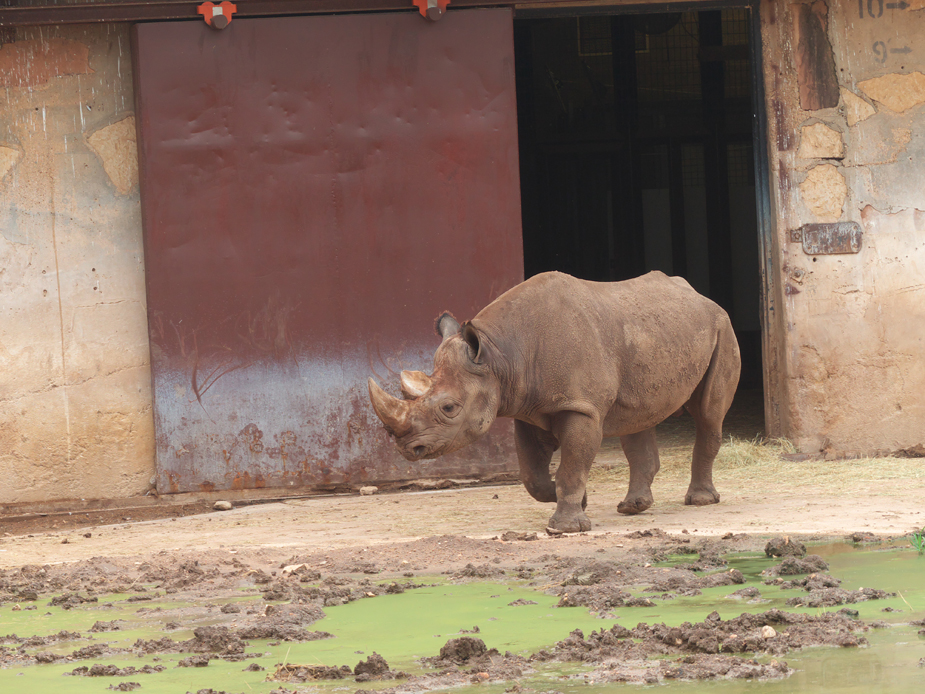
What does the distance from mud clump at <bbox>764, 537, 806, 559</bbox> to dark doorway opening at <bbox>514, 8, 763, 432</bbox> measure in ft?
46.8

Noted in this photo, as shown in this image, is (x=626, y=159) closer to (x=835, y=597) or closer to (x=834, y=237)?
(x=834, y=237)

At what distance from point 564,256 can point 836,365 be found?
12.6 meters

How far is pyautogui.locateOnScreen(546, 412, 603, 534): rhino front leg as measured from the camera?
6516mm

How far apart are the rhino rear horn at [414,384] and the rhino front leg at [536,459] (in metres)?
0.86

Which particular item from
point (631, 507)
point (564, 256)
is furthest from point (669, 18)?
point (631, 507)

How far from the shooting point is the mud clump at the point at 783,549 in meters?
5.47

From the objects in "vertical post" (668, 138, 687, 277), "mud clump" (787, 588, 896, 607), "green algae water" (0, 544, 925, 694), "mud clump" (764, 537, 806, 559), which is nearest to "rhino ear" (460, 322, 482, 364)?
"green algae water" (0, 544, 925, 694)

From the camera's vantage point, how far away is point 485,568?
5539 millimetres

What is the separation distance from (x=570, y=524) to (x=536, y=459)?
592mm

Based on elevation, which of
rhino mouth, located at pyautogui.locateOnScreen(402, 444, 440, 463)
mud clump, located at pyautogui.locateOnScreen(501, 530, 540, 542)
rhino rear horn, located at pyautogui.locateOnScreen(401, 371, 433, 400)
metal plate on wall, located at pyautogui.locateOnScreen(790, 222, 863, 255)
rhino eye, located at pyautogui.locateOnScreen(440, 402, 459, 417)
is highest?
metal plate on wall, located at pyautogui.locateOnScreen(790, 222, 863, 255)

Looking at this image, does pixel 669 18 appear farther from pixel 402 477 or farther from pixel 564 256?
pixel 402 477

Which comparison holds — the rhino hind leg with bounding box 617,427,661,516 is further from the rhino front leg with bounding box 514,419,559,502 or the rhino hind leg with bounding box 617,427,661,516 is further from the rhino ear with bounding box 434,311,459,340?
the rhino ear with bounding box 434,311,459,340

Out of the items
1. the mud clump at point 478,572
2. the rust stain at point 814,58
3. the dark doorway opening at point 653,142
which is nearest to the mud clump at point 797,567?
the mud clump at point 478,572

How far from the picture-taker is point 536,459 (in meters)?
6.95
